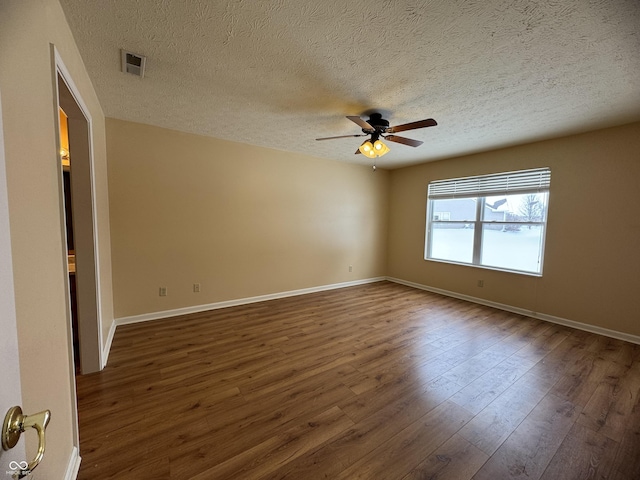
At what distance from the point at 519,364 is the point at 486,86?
2.60 meters

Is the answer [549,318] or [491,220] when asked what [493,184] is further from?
A: [549,318]

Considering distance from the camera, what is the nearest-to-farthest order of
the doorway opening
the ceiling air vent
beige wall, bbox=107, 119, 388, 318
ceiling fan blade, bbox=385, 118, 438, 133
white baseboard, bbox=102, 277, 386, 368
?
the ceiling air vent, the doorway opening, ceiling fan blade, bbox=385, 118, 438, 133, white baseboard, bbox=102, 277, 386, 368, beige wall, bbox=107, 119, 388, 318

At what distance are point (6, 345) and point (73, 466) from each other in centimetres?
148

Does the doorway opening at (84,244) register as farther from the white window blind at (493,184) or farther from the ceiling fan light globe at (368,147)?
the white window blind at (493,184)

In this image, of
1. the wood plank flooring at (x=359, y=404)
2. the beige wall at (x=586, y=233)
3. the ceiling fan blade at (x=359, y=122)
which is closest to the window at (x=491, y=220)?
the beige wall at (x=586, y=233)

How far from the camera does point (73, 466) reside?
133 cm

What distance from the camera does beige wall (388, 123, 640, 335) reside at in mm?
3006

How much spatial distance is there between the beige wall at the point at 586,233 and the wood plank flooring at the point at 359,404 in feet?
1.54

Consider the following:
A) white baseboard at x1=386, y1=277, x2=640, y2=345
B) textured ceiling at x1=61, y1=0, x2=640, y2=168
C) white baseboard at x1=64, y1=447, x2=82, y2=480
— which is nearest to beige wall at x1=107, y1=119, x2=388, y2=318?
textured ceiling at x1=61, y1=0, x2=640, y2=168

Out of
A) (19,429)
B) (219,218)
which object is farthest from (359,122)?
(19,429)

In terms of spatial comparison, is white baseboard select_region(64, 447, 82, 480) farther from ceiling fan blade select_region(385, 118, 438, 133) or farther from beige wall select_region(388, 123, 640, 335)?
beige wall select_region(388, 123, 640, 335)

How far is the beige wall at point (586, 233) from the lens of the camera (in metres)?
3.01

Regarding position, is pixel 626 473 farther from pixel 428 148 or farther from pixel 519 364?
pixel 428 148

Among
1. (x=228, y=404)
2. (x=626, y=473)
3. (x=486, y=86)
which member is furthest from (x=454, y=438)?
(x=486, y=86)
